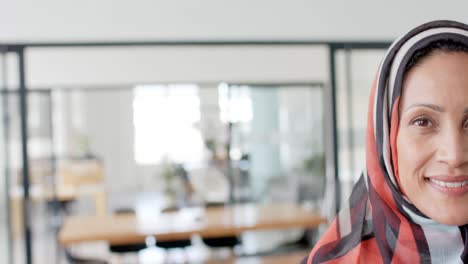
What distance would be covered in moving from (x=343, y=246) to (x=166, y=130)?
671 centimetres

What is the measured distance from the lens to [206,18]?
270 cm

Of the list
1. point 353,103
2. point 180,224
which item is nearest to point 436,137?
point 353,103

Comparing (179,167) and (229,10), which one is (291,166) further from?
(229,10)

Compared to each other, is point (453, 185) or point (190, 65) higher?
point (190, 65)

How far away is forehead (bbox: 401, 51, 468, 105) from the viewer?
729mm

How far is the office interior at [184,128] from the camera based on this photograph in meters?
2.72

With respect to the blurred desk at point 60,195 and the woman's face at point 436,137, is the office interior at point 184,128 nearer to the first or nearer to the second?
the blurred desk at point 60,195

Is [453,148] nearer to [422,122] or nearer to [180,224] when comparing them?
[422,122]

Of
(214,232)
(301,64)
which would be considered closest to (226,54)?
(301,64)

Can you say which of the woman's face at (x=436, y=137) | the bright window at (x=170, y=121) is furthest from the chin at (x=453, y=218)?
the bright window at (x=170, y=121)

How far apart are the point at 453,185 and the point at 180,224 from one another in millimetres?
3844

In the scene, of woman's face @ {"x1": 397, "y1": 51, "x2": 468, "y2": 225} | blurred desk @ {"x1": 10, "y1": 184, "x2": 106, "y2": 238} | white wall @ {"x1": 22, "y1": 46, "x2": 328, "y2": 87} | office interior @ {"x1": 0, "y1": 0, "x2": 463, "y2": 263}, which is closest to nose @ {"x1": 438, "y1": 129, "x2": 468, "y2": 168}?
woman's face @ {"x1": 397, "y1": 51, "x2": 468, "y2": 225}

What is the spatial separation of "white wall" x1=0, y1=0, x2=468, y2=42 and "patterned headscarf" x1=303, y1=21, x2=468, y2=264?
6.41ft

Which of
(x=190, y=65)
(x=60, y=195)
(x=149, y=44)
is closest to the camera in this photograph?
(x=149, y=44)
